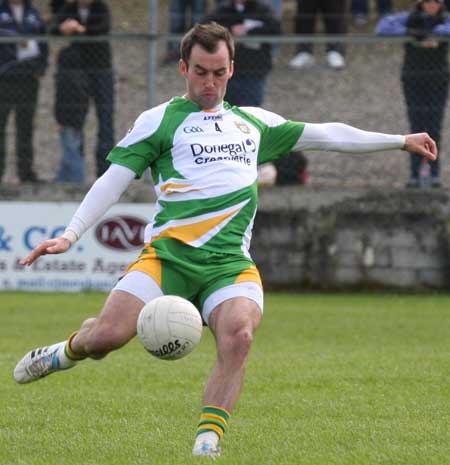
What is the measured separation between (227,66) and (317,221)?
8.62m

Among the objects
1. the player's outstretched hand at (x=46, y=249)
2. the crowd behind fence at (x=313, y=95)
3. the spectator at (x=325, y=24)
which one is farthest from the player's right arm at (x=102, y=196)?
the spectator at (x=325, y=24)

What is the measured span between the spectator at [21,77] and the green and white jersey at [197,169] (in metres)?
8.24

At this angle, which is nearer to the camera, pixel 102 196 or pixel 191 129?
pixel 102 196

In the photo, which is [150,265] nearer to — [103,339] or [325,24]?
[103,339]

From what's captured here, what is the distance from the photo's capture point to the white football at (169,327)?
5.93 meters

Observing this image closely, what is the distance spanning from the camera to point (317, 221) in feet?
49.3

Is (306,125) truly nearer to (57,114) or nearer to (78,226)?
(78,226)

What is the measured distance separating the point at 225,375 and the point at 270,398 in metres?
2.10

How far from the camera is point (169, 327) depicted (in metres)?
5.91

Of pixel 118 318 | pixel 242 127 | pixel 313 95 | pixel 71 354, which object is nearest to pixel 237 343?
pixel 118 318

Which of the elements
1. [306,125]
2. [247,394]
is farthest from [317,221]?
[306,125]

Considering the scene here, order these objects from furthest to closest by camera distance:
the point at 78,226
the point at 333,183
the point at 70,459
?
1. the point at 333,183
2. the point at 78,226
3. the point at 70,459

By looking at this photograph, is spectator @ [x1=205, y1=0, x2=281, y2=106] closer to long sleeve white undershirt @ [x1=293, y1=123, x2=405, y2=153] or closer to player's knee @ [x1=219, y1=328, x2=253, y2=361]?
long sleeve white undershirt @ [x1=293, y1=123, x2=405, y2=153]

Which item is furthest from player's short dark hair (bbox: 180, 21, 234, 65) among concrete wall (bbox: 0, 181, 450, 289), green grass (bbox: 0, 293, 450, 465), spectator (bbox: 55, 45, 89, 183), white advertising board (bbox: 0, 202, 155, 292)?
concrete wall (bbox: 0, 181, 450, 289)
